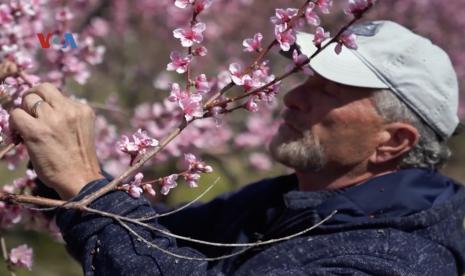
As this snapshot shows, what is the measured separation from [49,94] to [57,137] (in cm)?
11

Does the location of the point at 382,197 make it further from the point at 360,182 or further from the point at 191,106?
the point at 191,106

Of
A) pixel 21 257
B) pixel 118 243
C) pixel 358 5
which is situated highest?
pixel 358 5

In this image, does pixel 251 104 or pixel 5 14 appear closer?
pixel 251 104

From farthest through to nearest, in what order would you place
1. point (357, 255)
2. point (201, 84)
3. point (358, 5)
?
1. point (357, 255)
2. point (201, 84)
3. point (358, 5)

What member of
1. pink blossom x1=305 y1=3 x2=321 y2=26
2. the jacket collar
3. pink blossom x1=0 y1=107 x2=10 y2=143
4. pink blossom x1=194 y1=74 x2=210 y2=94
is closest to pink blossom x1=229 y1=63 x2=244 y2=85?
pink blossom x1=194 y1=74 x2=210 y2=94

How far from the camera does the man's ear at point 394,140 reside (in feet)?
8.76

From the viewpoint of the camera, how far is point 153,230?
76.8 inches

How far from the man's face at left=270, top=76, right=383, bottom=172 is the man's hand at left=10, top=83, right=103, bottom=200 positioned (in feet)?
2.77

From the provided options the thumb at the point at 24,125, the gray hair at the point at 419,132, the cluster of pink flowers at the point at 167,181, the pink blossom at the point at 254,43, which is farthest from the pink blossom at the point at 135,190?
the gray hair at the point at 419,132

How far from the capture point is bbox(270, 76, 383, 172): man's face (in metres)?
2.63

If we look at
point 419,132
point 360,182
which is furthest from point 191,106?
point 419,132

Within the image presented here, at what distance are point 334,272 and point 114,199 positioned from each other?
2.19 ft

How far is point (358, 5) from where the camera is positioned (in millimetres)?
1743

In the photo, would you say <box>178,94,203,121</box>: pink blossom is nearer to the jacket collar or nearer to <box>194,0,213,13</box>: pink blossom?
<box>194,0,213,13</box>: pink blossom
